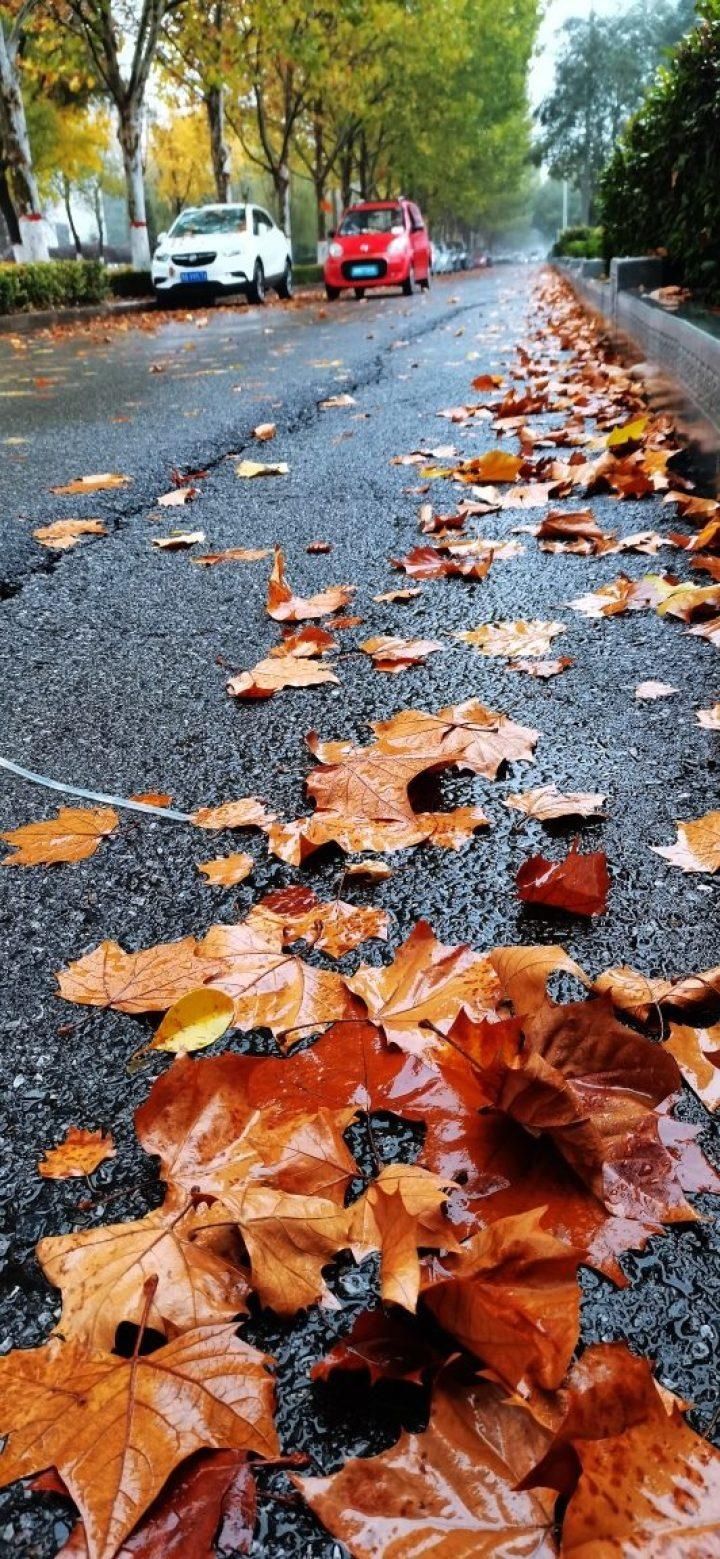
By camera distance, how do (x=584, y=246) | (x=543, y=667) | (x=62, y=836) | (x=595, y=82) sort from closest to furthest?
(x=62, y=836)
(x=543, y=667)
(x=584, y=246)
(x=595, y=82)

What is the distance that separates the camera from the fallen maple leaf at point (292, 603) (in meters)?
2.42

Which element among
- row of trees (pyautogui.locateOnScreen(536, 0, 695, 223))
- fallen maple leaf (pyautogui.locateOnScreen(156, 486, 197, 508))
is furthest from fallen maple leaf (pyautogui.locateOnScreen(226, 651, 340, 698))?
row of trees (pyautogui.locateOnScreen(536, 0, 695, 223))

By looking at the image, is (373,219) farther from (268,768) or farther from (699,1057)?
(699,1057)

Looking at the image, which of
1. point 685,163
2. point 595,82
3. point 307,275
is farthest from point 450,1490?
point 595,82

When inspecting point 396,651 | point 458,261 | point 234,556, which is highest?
point 458,261

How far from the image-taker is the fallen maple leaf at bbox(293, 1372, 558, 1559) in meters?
0.63

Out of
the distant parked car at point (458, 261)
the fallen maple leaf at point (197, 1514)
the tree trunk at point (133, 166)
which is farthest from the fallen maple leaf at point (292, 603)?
the distant parked car at point (458, 261)

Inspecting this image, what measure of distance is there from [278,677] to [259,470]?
2.25 meters

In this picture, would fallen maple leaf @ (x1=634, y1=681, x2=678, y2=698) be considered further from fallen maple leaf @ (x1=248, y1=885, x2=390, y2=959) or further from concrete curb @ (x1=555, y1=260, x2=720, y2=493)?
concrete curb @ (x1=555, y1=260, x2=720, y2=493)

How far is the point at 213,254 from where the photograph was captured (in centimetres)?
1558

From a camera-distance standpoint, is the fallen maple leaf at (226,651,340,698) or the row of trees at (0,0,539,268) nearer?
the fallen maple leaf at (226,651,340,698)

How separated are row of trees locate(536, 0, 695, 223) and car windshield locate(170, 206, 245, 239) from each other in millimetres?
52539

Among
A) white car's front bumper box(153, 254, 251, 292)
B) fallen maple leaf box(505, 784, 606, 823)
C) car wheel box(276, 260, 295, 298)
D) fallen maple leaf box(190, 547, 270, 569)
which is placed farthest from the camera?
car wheel box(276, 260, 295, 298)

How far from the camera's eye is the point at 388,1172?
2.92ft
